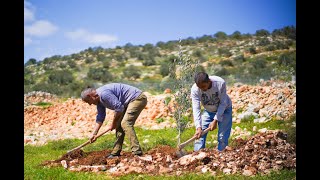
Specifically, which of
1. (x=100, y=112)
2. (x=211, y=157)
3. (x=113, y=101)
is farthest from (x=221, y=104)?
(x=100, y=112)

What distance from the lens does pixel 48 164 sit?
7.50 m

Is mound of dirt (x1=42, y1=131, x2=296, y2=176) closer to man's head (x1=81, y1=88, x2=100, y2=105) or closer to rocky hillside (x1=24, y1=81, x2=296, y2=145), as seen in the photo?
man's head (x1=81, y1=88, x2=100, y2=105)

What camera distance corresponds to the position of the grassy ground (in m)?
6.03

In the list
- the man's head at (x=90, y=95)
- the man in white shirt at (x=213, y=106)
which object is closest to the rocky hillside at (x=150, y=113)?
the man in white shirt at (x=213, y=106)

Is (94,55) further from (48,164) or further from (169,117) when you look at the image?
(48,164)

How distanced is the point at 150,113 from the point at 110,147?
501cm

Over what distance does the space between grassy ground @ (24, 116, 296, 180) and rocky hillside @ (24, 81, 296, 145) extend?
73 cm

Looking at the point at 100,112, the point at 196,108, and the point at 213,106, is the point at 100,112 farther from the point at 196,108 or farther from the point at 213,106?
the point at 213,106

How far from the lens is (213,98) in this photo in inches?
272

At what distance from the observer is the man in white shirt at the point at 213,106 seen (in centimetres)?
678

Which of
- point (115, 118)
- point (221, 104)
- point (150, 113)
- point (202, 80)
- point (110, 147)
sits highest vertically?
point (202, 80)

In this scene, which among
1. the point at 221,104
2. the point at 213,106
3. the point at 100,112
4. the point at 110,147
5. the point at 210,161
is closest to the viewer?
the point at 210,161
